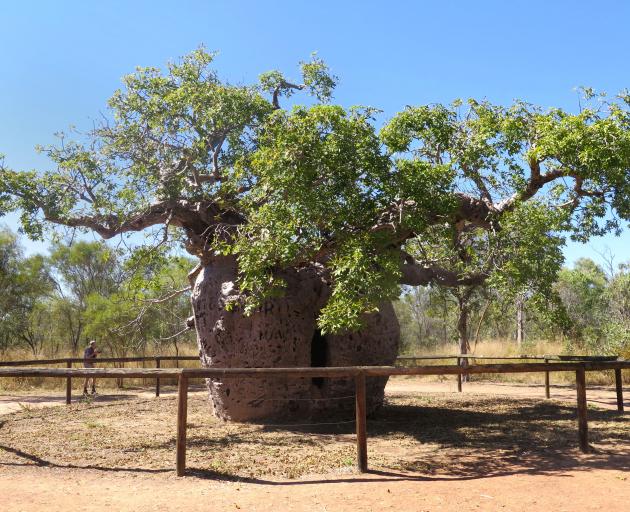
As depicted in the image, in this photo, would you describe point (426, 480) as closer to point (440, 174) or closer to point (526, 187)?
point (440, 174)

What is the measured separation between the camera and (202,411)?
1078 centimetres

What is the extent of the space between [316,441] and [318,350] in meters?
2.44

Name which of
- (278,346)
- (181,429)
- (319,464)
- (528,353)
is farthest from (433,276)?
(528,353)

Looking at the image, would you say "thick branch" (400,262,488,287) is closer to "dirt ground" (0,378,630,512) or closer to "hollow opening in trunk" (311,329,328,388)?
"hollow opening in trunk" (311,329,328,388)

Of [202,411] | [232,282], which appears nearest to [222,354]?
[232,282]

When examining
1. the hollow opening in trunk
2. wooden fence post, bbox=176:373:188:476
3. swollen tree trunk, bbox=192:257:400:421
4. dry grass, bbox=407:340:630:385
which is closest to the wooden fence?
wooden fence post, bbox=176:373:188:476

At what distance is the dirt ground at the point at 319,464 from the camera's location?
5035 mm

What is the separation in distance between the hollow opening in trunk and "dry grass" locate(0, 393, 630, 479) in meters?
0.95

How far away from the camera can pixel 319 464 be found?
6406mm

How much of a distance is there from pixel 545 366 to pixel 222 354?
4788mm

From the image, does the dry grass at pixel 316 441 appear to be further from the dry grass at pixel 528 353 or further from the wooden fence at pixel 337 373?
the dry grass at pixel 528 353

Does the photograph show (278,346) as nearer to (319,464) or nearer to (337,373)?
(337,373)

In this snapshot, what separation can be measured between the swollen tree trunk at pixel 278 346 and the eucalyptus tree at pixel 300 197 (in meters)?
0.02

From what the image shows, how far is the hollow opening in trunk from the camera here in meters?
9.87
